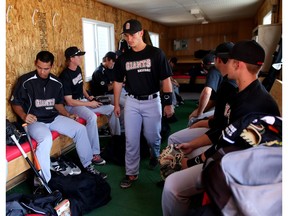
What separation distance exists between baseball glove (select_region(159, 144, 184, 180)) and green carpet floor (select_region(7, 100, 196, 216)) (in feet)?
1.37

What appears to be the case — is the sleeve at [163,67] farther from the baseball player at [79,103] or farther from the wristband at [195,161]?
the baseball player at [79,103]

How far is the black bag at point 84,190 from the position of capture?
2.17 meters

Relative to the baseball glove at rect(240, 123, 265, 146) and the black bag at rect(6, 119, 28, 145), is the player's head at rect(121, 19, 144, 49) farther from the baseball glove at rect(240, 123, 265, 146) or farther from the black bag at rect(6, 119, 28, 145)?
the baseball glove at rect(240, 123, 265, 146)

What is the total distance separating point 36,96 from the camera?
273cm

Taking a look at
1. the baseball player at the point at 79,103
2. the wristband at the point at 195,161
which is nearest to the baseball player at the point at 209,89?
the wristband at the point at 195,161

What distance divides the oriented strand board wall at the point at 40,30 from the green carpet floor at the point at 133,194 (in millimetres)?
1262

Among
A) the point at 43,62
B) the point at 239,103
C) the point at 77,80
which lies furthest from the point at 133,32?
the point at 77,80

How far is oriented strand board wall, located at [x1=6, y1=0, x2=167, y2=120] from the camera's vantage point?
9.21 feet

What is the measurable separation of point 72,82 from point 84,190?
1623 millimetres

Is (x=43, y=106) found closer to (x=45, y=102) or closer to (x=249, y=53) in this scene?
(x=45, y=102)

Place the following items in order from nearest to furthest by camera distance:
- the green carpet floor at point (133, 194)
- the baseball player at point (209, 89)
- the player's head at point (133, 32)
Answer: the green carpet floor at point (133, 194), the player's head at point (133, 32), the baseball player at point (209, 89)

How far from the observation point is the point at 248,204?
94cm
